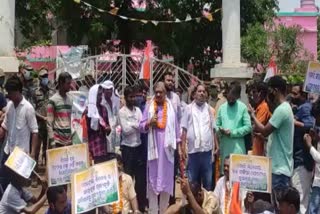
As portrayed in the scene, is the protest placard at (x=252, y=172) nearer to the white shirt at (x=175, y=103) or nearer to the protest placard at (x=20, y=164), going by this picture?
the protest placard at (x=20, y=164)

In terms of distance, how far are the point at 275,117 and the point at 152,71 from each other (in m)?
6.94

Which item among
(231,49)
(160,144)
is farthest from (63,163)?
(231,49)

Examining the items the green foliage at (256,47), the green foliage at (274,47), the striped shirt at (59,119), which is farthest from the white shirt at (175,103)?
the green foliage at (256,47)

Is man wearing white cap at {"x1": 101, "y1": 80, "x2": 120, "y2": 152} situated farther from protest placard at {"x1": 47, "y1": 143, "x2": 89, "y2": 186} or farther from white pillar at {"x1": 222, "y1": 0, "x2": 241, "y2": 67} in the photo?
white pillar at {"x1": 222, "y1": 0, "x2": 241, "y2": 67}

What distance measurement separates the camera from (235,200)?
19.1 ft

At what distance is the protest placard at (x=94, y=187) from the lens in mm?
5328

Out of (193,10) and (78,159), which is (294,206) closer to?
(78,159)

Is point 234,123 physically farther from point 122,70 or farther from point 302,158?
point 122,70

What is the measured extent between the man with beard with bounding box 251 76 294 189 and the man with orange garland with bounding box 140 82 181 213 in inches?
58.8

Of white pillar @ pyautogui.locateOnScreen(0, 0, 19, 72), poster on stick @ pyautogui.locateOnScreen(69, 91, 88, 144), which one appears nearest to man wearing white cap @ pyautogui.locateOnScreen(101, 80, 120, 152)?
poster on stick @ pyautogui.locateOnScreen(69, 91, 88, 144)

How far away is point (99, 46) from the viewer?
2006 cm

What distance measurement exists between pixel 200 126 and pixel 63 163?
8.36 feet

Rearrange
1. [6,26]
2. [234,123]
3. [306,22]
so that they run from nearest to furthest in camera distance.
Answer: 1. [234,123]
2. [6,26]
3. [306,22]

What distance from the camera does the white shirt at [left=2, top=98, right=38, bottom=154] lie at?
23.9 feet
